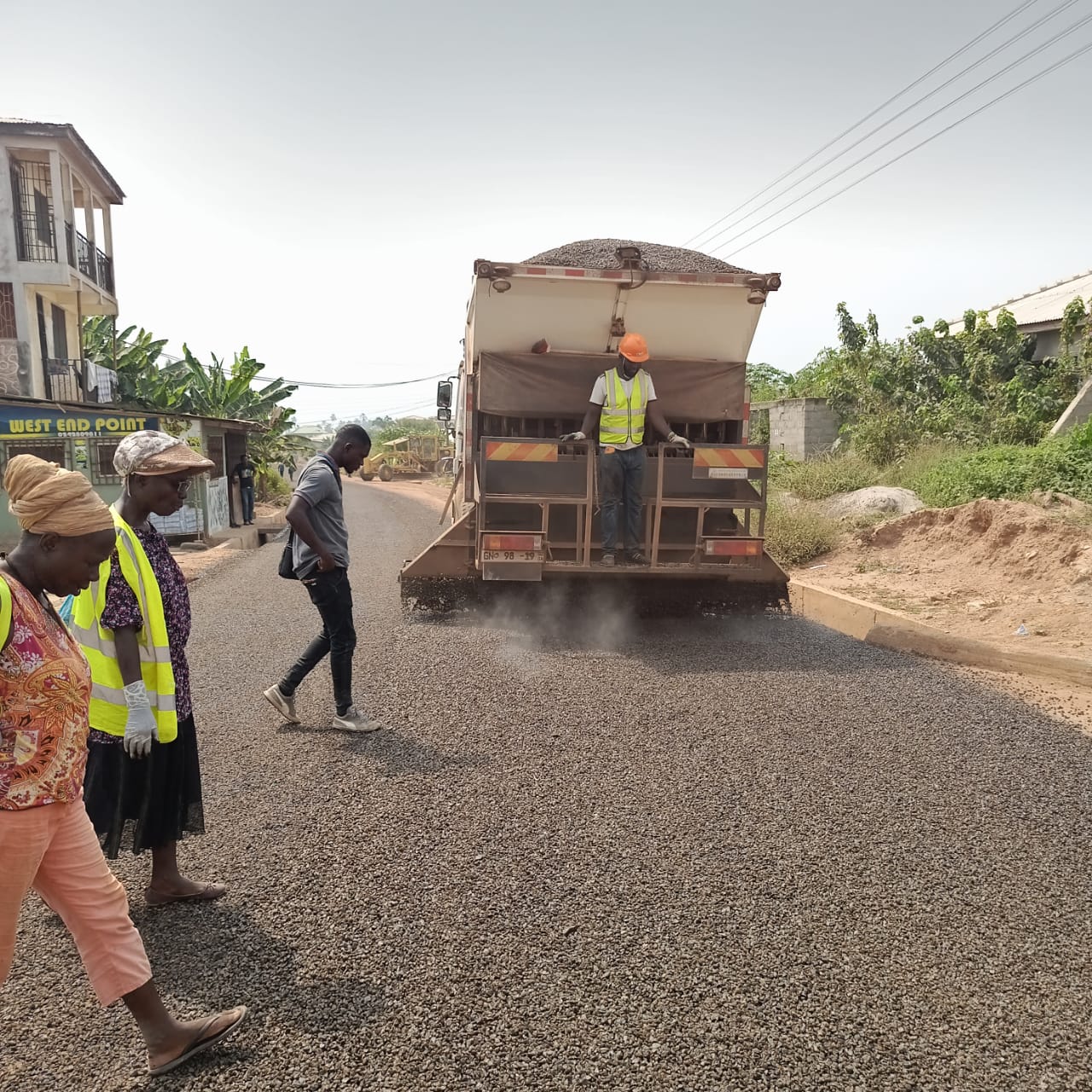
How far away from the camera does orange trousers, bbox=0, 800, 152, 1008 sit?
177 cm

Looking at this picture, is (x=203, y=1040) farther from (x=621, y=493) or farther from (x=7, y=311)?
(x=7, y=311)

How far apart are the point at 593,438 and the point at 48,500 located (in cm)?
494

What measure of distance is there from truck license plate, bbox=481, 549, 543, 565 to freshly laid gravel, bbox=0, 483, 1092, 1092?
1429mm

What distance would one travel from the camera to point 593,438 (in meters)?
6.50

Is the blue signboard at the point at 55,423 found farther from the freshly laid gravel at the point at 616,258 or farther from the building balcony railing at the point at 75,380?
the freshly laid gravel at the point at 616,258

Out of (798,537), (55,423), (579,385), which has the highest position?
(579,385)

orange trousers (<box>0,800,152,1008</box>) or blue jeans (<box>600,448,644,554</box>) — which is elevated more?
blue jeans (<box>600,448,644,554</box>)

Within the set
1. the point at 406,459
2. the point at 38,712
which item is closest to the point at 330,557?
the point at 38,712

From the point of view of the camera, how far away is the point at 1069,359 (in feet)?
48.1

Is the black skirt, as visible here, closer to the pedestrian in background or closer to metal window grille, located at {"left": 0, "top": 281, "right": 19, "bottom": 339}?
the pedestrian in background

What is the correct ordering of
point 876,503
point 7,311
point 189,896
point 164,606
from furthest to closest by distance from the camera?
1. point 7,311
2. point 876,503
3. point 189,896
4. point 164,606

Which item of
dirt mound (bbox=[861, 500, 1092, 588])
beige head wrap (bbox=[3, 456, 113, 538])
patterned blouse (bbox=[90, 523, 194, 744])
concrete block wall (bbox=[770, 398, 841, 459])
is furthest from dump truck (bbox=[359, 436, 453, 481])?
beige head wrap (bbox=[3, 456, 113, 538])

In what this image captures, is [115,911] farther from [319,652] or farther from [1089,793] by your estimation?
[1089,793]

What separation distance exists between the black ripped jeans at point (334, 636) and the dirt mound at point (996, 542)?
6671 mm
